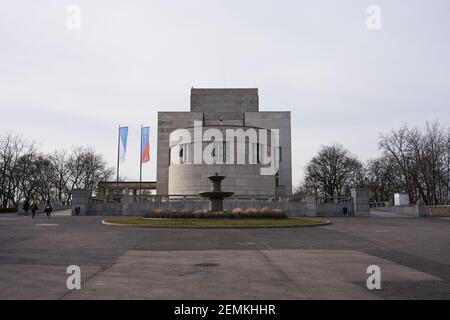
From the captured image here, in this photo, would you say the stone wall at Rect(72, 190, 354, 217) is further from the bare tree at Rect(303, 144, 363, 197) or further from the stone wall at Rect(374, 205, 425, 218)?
the bare tree at Rect(303, 144, 363, 197)

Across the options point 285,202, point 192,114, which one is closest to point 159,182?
point 192,114

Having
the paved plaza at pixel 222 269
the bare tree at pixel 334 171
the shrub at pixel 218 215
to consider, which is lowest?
the paved plaza at pixel 222 269

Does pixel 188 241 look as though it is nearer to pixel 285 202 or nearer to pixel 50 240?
pixel 50 240

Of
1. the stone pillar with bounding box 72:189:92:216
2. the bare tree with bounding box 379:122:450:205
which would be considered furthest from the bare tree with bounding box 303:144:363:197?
the stone pillar with bounding box 72:189:92:216

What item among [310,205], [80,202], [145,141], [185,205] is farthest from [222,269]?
[145,141]

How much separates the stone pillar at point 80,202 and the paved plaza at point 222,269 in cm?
2817

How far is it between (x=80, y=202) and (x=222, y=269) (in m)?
37.8

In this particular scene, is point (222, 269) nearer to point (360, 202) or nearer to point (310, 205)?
point (310, 205)

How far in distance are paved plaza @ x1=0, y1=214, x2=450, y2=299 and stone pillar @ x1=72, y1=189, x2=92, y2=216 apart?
28174 millimetres

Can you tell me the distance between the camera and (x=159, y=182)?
87.0m

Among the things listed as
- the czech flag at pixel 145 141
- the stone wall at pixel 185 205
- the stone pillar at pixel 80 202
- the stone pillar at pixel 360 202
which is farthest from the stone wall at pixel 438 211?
the czech flag at pixel 145 141

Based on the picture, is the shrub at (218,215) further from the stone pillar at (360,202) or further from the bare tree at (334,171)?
the bare tree at (334,171)

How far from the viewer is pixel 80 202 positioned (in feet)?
146

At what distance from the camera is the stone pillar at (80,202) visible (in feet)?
146
